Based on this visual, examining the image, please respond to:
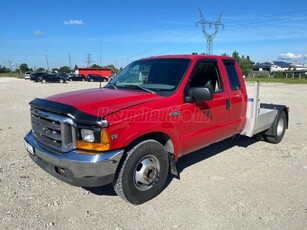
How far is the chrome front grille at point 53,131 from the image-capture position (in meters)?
3.27

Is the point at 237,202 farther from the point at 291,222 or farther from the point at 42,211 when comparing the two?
the point at 42,211

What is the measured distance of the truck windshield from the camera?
168 inches

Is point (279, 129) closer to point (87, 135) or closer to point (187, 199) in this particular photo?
point (187, 199)

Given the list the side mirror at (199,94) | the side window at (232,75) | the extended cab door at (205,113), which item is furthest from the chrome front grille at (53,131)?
the side window at (232,75)

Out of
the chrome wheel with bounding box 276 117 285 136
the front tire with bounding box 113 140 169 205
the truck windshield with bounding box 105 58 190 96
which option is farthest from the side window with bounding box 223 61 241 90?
the front tire with bounding box 113 140 169 205

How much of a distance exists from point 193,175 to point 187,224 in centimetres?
147

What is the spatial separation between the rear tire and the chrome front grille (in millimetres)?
5018

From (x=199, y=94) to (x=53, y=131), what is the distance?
6.77 ft

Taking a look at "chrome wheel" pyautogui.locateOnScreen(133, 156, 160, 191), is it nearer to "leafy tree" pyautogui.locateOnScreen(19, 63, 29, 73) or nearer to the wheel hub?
the wheel hub

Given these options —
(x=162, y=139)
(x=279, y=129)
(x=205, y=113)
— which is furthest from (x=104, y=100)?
(x=279, y=129)

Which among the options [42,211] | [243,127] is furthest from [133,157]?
[243,127]

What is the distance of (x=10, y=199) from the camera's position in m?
3.83

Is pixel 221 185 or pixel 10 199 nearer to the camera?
pixel 10 199

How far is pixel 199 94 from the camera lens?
13.1 feet
